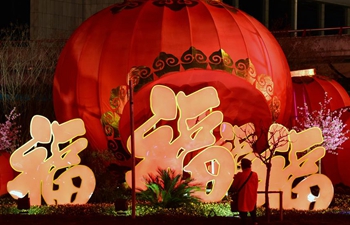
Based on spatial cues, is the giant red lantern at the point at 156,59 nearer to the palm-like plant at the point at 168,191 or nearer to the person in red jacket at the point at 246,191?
the palm-like plant at the point at 168,191

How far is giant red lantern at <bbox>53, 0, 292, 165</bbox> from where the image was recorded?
20000 millimetres

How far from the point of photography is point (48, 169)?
18453 mm

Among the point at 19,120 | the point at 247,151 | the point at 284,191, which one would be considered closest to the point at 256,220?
the point at 284,191

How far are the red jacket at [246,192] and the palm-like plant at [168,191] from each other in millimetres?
2735

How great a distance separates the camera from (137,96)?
20250 millimetres

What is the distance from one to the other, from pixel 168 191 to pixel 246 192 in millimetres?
3064

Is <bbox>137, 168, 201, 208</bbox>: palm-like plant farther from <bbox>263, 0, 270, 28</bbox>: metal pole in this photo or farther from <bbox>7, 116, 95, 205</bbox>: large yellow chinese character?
<bbox>263, 0, 270, 28</bbox>: metal pole

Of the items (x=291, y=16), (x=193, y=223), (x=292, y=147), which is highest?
(x=291, y=16)

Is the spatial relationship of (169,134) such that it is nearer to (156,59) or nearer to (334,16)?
(156,59)

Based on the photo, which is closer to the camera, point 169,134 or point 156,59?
point 169,134

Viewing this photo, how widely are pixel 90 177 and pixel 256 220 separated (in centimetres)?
428

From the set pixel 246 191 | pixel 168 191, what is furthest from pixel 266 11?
pixel 246 191

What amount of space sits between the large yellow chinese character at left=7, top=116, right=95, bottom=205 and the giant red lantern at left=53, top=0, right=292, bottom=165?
6.09 ft

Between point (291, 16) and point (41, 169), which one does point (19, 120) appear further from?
point (291, 16)
